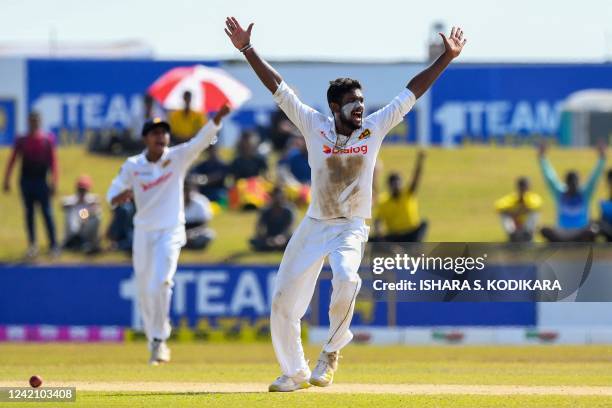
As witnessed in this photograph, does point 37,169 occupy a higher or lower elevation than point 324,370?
higher

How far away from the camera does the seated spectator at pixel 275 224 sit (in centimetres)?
2444

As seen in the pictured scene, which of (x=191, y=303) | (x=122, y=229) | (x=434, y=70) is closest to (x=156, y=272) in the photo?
(x=434, y=70)

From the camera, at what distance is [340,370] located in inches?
611

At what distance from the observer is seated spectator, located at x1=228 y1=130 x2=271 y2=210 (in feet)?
91.1

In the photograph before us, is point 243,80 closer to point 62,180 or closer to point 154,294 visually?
point 62,180

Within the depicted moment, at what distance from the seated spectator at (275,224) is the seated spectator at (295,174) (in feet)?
5.59

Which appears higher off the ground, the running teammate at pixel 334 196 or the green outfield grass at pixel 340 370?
the running teammate at pixel 334 196

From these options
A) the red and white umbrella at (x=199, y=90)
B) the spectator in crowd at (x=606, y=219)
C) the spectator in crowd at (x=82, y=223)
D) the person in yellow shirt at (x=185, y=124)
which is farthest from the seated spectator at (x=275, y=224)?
the spectator in crowd at (x=606, y=219)

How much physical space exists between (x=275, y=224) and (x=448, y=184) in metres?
8.83

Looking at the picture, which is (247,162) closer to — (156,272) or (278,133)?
(278,133)

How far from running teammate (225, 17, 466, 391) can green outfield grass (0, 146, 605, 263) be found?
15.6 meters

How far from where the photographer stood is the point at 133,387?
12914mm

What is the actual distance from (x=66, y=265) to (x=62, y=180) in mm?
9967

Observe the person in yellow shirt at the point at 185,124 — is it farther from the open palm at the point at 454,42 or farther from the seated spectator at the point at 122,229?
the open palm at the point at 454,42
